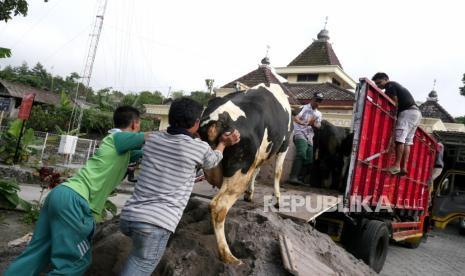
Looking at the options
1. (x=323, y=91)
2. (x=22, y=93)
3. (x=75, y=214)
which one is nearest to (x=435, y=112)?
(x=323, y=91)

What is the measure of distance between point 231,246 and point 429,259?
6.54m

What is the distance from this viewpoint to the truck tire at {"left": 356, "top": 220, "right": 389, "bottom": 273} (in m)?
5.25

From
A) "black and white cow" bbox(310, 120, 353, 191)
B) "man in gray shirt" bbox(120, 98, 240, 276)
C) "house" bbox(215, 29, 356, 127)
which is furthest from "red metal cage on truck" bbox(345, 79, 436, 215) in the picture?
"house" bbox(215, 29, 356, 127)

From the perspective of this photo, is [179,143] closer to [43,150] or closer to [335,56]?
[43,150]

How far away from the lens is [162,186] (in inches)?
102

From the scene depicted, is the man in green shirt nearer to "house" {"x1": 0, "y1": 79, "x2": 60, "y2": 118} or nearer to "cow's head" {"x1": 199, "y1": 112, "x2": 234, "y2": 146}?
"cow's head" {"x1": 199, "y1": 112, "x2": 234, "y2": 146}

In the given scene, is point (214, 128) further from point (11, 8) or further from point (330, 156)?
point (11, 8)

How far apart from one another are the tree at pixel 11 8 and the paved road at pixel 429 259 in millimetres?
6644

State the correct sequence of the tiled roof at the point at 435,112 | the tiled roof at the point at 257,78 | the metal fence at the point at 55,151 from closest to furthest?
the metal fence at the point at 55,151
the tiled roof at the point at 257,78
the tiled roof at the point at 435,112

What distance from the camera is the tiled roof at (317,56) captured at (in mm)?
23672

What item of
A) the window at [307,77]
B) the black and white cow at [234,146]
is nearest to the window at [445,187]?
the black and white cow at [234,146]

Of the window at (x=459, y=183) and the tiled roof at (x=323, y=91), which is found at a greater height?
the tiled roof at (x=323, y=91)

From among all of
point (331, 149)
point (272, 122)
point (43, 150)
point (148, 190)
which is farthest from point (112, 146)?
point (43, 150)

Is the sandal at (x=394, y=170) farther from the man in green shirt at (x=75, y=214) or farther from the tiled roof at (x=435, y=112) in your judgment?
the tiled roof at (x=435, y=112)
